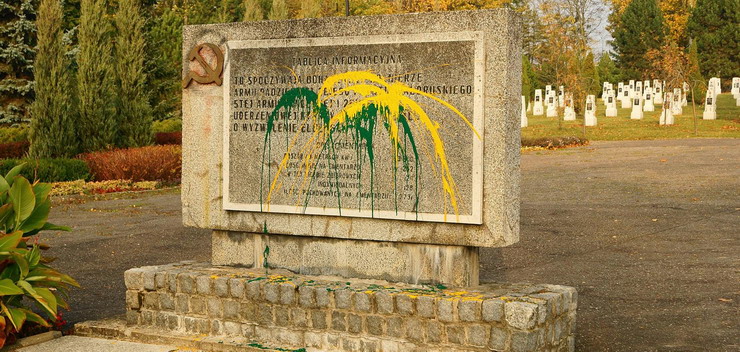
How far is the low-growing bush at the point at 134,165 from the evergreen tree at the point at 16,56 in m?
5.12

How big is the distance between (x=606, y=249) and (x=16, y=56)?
63.3ft

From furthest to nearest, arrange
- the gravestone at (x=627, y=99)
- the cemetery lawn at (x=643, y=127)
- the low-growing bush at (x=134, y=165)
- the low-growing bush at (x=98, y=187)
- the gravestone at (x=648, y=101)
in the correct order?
1. the gravestone at (x=627, y=99)
2. the gravestone at (x=648, y=101)
3. the cemetery lawn at (x=643, y=127)
4. the low-growing bush at (x=134, y=165)
5. the low-growing bush at (x=98, y=187)

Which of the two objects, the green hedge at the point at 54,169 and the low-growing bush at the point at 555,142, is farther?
the low-growing bush at the point at 555,142

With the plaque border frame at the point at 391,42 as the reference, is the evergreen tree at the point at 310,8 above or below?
above

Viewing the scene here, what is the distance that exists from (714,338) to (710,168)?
13.4 m

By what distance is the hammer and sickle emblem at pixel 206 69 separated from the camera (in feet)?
22.5

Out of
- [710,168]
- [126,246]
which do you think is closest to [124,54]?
[126,246]

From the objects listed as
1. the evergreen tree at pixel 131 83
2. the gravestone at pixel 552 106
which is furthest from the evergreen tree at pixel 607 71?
the evergreen tree at pixel 131 83

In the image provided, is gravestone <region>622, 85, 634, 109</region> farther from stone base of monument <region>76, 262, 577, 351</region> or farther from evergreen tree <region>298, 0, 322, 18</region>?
stone base of monument <region>76, 262, 577, 351</region>

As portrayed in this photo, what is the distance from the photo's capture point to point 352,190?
6316 mm

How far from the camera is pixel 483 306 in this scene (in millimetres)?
5398

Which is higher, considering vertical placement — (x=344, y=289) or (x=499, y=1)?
(x=499, y=1)

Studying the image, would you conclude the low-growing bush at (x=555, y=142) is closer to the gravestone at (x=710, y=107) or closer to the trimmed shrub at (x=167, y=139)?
the gravestone at (x=710, y=107)

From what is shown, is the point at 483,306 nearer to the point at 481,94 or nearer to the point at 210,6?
the point at 481,94
